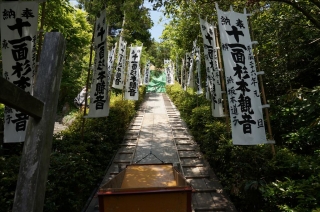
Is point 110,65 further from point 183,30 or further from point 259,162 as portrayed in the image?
point 259,162

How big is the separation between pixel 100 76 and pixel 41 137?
207 inches

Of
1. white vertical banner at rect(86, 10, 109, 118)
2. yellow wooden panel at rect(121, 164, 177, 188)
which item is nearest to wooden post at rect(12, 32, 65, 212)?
yellow wooden panel at rect(121, 164, 177, 188)

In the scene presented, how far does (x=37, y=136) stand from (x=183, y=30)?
1145cm

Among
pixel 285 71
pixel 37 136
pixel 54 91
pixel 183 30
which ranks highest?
pixel 183 30

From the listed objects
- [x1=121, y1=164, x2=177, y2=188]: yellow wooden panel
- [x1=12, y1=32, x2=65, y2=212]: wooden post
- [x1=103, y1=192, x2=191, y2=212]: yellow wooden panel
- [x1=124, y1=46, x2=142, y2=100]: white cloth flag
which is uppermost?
[x1=124, y1=46, x2=142, y2=100]: white cloth flag

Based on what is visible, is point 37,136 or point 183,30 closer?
point 37,136

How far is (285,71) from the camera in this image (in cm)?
755

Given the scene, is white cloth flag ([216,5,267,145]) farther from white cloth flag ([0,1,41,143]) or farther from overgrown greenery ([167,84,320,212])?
white cloth flag ([0,1,41,143])

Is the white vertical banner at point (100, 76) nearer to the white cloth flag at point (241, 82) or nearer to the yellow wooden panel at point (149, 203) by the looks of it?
the white cloth flag at point (241, 82)

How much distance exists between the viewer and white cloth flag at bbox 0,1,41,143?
13.8ft

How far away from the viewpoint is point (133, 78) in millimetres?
15469

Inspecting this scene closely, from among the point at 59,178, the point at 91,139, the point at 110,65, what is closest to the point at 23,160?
the point at 59,178

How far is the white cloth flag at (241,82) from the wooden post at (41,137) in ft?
13.0

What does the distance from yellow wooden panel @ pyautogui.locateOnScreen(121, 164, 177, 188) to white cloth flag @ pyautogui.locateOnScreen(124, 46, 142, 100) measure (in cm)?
916
